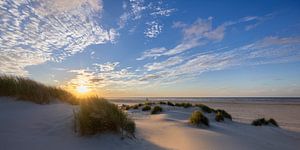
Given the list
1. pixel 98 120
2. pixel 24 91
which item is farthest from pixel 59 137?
pixel 24 91

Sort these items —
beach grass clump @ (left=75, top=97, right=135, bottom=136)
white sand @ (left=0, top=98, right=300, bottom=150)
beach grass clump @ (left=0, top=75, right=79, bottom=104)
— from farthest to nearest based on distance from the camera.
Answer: beach grass clump @ (left=0, top=75, right=79, bottom=104) → beach grass clump @ (left=75, top=97, right=135, bottom=136) → white sand @ (left=0, top=98, right=300, bottom=150)

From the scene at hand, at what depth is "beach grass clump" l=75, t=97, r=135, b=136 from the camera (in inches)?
220

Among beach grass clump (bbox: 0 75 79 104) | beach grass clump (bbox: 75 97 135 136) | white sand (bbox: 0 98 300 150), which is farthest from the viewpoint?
beach grass clump (bbox: 0 75 79 104)

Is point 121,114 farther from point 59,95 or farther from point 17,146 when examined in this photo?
point 59,95

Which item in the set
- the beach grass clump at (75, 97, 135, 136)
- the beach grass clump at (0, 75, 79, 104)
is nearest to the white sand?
the beach grass clump at (75, 97, 135, 136)

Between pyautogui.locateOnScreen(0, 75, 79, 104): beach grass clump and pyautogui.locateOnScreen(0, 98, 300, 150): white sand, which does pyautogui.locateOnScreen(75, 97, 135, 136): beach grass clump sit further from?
pyautogui.locateOnScreen(0, 75, 79, 104): beach grass clump

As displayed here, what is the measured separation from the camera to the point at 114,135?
18.9ft

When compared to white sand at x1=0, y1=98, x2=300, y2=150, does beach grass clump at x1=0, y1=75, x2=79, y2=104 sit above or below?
above

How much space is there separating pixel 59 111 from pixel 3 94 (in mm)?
2124

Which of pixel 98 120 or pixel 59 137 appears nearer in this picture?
pixel 59 137

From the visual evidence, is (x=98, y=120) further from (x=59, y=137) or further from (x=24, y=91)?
(x=24, y=91)

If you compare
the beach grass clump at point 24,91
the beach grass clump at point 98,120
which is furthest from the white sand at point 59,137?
the beach grass clump at point 24,91

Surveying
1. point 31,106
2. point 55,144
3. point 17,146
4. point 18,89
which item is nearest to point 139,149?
point 55,144

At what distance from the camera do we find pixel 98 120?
226 inches
